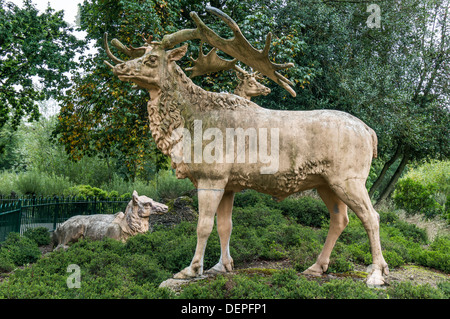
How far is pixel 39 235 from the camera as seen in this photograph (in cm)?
935

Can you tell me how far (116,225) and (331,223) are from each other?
14.7 feet

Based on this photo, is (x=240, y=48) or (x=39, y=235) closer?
(x=240, y=48)

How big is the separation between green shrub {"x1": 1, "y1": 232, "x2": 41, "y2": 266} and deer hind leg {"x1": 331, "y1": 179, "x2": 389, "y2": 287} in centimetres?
580

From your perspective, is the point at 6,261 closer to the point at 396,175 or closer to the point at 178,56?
the point at 178,56

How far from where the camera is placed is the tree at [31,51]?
1273cm

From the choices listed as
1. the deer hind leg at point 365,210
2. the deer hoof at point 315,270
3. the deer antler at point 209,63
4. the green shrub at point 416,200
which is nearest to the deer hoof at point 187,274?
the deer hoof at point 315,270

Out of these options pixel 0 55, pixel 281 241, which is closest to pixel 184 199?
pixel 281 241

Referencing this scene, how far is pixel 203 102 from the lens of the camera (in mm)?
5332

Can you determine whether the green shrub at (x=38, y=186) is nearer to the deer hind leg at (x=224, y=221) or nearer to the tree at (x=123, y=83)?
the tree at (x=123, y=83)

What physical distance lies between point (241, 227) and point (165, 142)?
11.1ft

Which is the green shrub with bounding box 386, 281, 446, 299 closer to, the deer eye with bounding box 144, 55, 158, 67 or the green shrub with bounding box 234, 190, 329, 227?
the deer eye with bounding box 144, 55, 158, 67

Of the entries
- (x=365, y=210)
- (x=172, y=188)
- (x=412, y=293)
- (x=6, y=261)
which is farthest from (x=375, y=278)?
(x=172, y=188)

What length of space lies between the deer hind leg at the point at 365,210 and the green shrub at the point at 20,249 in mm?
5804
